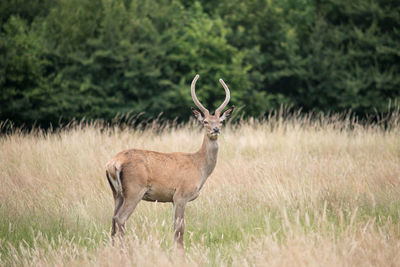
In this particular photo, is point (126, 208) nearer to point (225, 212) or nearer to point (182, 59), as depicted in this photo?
point (225, 212)

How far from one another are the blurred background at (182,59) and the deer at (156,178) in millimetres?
17657

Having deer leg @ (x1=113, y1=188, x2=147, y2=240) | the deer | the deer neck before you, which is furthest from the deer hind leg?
the deer neck

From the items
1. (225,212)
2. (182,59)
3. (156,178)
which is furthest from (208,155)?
(182,59)

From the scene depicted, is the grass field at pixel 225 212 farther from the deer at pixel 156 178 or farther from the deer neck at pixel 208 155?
the deer neck at pixel 208 155

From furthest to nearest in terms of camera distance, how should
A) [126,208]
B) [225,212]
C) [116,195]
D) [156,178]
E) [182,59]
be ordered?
[182,59]
[225,212]
[116,195]
[156,178]
[126,208]

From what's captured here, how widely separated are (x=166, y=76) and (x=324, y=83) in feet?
29.9

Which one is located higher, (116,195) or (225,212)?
(116,195)

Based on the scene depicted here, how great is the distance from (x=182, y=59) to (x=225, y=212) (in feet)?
68.0

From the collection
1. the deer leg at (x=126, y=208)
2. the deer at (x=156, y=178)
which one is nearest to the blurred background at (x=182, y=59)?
the deer at (x=156, y=178)

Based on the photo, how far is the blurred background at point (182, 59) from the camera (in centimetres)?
2478

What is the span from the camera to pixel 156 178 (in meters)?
6.07

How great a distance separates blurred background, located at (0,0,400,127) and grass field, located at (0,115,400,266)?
1468cm

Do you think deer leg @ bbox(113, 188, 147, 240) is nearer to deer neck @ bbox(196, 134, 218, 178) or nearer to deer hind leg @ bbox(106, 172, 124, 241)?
deer hind leg @ bbox(106, 172, 124, 241)

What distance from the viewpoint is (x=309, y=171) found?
8.26 meters
